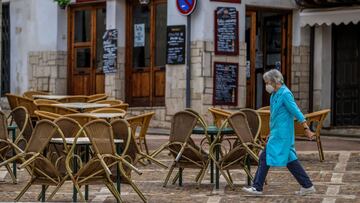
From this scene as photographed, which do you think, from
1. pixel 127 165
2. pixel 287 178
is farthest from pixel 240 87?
pixel 127 165

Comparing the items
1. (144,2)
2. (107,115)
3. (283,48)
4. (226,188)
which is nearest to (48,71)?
(144,2)

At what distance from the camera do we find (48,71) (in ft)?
78.9

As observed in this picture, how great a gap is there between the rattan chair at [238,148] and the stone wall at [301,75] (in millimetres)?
10732

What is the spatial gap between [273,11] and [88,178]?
1316 centimetres

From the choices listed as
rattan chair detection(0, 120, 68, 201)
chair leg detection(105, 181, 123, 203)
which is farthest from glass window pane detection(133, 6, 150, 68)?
chair leg detection(105, 181, 123, 203)

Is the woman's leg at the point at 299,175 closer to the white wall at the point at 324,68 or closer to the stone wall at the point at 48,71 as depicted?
the white wall at the point at 324,68

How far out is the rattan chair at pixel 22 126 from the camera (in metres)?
11.6

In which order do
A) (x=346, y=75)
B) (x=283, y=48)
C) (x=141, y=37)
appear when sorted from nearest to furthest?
(x=346, y=75) → (x=283, y=48) → (x=141, y=37)

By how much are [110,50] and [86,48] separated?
1.29 metres

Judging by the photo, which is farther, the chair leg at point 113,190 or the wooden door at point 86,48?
the wooden door at point 86,48

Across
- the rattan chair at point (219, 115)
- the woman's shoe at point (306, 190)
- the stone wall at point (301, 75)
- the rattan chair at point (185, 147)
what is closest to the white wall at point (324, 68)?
the stone wall at point (301, 75)

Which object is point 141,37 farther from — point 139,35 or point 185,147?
point 185,147

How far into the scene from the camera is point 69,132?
10.0 metres

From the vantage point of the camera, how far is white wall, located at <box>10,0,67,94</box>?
78.2 ft
